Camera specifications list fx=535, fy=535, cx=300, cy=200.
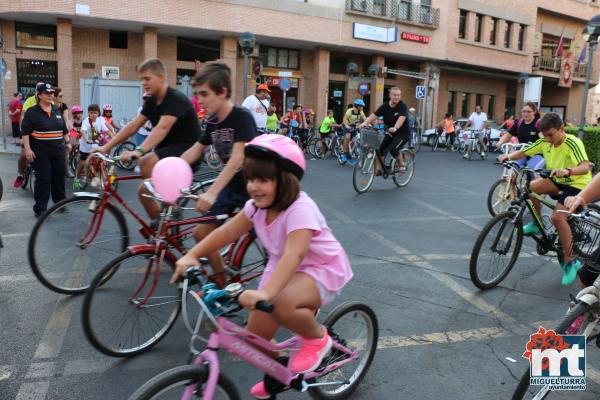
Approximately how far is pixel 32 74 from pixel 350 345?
23582 mm

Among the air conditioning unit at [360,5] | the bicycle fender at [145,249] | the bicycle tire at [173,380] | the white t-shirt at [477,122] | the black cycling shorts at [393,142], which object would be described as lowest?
the bicycle tire at [173,380]

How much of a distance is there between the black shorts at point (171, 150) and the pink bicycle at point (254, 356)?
237cm

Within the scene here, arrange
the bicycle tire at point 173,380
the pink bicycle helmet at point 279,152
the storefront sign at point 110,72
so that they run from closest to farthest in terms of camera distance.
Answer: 1. the bicycle tire at point 173,380
2. the pink bicycle helmet at point 279,152
3. the storefront sign at point 110,72

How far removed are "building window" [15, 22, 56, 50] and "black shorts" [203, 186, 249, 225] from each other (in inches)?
877

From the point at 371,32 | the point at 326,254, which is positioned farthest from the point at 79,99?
Answer: the point at 326,254

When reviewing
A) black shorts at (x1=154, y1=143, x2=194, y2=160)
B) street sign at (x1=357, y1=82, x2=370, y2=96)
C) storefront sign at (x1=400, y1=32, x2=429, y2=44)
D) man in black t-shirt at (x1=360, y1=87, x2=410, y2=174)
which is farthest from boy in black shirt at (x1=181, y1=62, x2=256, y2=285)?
storefront sign at (x1=400, y1=32, x2=429, y2=44)

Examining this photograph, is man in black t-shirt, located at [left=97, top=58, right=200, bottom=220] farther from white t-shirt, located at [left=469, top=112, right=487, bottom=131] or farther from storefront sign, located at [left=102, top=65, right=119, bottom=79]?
storefront sign, located at [left=102, top=65, right=119, bottom=79]

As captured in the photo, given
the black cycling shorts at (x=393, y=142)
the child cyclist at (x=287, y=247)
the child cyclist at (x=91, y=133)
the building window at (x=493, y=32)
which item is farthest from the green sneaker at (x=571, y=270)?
the building window at (x=493, y=32)

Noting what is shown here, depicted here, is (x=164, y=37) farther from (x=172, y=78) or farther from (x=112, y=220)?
(x=112, y=220)

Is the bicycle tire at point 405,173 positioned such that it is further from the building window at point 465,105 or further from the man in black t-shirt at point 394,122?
the building window at point 465,105

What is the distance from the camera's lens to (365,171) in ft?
33.4

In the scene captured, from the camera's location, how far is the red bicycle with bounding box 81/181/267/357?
330cm

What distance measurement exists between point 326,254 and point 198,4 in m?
22.8

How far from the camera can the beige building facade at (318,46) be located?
879 inches
